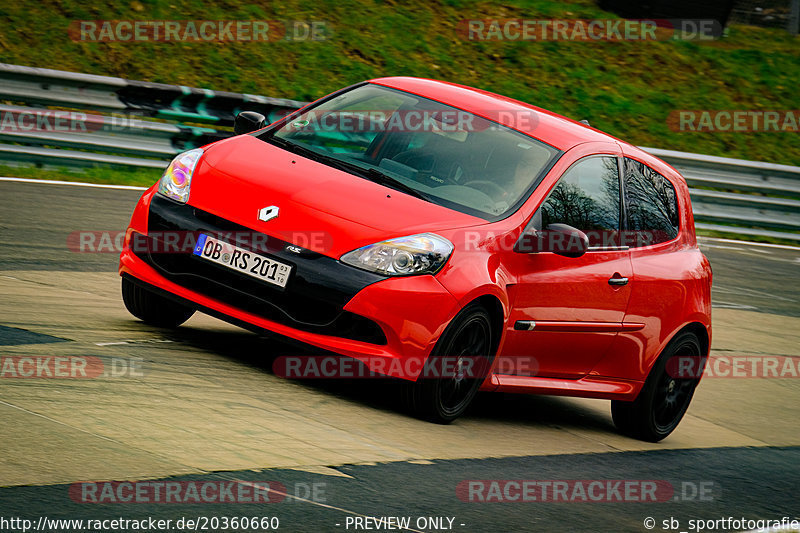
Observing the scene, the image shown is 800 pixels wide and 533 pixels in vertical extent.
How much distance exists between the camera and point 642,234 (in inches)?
286

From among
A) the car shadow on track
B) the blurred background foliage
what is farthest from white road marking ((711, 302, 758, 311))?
the blurred background foliage

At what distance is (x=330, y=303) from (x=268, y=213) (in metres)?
0.60

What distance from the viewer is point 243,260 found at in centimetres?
584

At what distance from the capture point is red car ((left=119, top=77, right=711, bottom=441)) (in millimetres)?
5711

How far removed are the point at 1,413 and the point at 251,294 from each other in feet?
5.09

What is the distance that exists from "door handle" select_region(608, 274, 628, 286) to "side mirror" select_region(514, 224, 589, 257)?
516 millimetres

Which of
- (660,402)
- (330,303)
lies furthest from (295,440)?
(660,402)

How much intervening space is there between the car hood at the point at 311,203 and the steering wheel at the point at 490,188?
0.32 metres

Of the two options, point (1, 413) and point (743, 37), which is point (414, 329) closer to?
point (1, 413)

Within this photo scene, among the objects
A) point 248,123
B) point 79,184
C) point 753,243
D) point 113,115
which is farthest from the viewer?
point 753,243

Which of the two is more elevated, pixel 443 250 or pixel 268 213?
pixel 268 213

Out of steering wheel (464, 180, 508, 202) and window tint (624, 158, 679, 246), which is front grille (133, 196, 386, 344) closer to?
steering wheel (464, 180, 508, 202)

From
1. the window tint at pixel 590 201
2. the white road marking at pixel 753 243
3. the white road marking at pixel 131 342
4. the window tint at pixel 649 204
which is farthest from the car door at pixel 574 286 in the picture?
the white road marking at pixel 753 243

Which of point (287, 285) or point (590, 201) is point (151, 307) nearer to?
point (287, 285)
